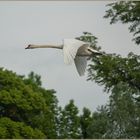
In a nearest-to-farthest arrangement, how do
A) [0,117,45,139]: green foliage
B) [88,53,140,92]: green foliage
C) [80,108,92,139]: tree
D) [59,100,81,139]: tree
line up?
[88,53,140,92]: green foliage → [0,117,45,139]: green foliage → [59,100,81,139]: tree → [80,108,92,139]: tree

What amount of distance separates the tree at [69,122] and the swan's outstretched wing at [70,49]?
25.6 meters

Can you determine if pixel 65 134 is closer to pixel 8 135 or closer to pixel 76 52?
pixel 8 135

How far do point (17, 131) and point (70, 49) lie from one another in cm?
2115

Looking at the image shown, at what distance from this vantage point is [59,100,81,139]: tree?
42156mm

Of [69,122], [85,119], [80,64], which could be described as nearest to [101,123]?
[80,64]

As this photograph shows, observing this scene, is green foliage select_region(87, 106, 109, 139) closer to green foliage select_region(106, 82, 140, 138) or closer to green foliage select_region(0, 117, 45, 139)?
green foliage select_region(106, 82, 140, 138)

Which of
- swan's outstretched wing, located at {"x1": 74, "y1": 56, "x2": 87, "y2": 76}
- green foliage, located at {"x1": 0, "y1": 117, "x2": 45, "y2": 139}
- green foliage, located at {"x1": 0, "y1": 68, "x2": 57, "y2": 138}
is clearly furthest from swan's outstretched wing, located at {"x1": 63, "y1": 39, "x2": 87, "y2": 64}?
green foliage, located at {"x1": 0, "y1": 68, "x2": 57, "y2": 138}

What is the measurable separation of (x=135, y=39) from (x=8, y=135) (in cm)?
1193

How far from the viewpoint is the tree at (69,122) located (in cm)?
4216

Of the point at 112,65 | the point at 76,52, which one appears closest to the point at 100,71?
the point at 112,65

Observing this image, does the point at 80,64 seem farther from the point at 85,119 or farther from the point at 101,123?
the point at 85,119

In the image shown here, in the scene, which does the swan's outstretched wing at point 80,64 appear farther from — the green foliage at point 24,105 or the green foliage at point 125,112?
the green foliage at point 24,105

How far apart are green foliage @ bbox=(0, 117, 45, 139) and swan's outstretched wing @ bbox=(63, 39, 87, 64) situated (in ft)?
65.7

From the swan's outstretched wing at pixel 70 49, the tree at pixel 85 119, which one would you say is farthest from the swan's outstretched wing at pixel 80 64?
the tree at pixel 85 119
